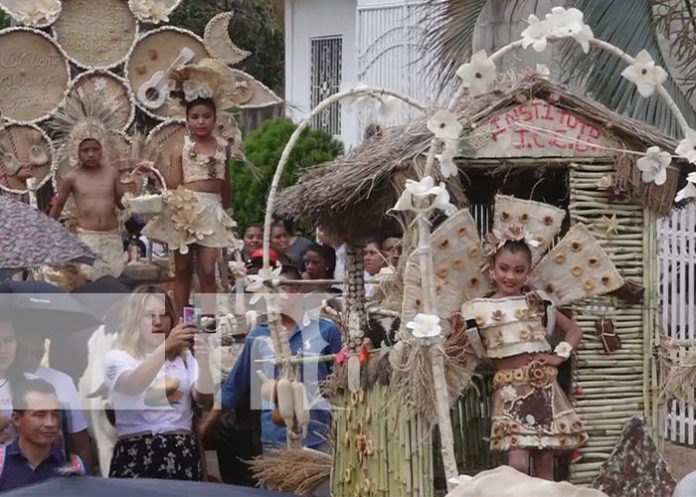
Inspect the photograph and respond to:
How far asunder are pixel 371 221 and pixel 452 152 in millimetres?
1596

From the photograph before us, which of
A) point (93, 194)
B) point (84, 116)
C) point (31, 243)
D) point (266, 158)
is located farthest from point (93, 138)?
point (266, 158)

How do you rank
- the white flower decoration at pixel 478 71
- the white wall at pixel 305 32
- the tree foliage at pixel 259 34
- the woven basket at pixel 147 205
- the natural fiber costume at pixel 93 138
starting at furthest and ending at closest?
1. the tree foliage at pixel 259 34
2. the white wall at pixel 305 32
3. the natural fiber costume at pixel 93 138
4. the woven basket at pixel 147 205
5. the white flower decoration at pixel 478 71

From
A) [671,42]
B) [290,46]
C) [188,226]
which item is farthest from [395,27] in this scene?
[188,226]

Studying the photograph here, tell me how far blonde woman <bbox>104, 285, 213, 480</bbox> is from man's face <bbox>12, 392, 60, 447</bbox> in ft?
2.20

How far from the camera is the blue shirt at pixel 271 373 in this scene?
23.8 feet

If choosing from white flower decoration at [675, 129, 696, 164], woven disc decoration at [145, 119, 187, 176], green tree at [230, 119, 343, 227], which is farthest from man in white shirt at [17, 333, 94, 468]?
green tree at [230, 119, 343, 227]

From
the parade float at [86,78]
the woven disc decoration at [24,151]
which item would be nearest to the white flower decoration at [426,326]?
the parade float at [86,78]

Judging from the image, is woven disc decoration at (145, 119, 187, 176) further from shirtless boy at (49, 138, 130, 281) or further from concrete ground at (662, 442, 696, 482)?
concrete ground at (662, 442, 696, 482)

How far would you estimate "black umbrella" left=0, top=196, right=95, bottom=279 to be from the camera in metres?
7.04

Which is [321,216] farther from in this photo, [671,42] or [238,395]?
[671,42]

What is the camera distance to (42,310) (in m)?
7.30

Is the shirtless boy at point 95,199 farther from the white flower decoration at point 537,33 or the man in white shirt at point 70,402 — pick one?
the white flower decoration at point 537,33

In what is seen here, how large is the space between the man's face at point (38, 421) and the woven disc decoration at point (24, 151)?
5475 mm

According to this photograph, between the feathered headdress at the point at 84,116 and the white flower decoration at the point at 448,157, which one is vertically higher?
the feathered headdress at the point at 84,116
